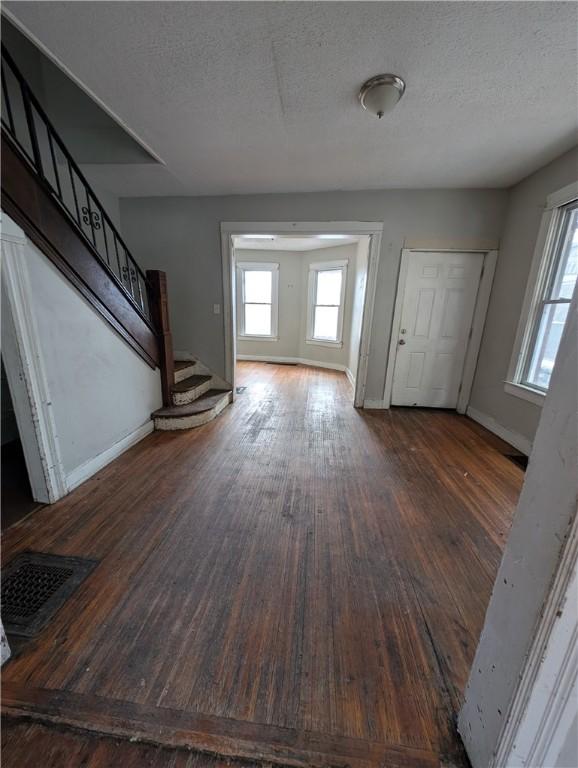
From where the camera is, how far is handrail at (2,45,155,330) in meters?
1.63

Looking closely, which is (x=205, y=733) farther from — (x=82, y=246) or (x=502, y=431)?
(x=502, y=431)

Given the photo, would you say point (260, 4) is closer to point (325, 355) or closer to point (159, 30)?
point (159, 30)

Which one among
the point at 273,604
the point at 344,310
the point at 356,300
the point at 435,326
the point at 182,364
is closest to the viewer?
the point at 273,604

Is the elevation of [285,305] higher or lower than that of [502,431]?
higher

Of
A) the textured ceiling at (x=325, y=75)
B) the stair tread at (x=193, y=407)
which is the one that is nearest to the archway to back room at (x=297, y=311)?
the stair tread at (x=193, y=407)

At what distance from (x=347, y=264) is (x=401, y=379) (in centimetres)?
277

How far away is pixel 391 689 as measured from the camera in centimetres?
99

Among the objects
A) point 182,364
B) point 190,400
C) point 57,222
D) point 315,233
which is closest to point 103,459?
point 190,400

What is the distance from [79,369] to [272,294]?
16.3 feet

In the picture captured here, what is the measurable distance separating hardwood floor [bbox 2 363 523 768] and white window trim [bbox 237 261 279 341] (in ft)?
14.9

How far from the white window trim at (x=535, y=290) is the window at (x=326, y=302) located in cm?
321

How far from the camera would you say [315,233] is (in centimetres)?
349

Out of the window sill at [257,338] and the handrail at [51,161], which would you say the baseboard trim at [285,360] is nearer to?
the window sill at [257,338]

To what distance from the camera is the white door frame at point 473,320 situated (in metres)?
3.38
